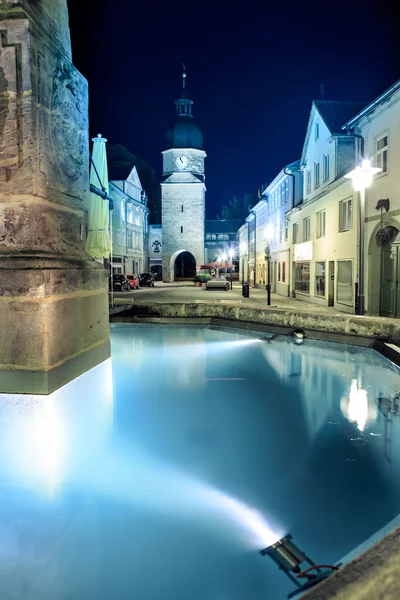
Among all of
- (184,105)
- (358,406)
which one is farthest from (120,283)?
(184,105)

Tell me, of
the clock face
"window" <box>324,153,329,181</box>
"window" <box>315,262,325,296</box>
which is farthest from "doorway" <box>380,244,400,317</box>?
the clock face

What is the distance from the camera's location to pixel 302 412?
4.72 meters

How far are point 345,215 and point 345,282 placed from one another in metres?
2.92

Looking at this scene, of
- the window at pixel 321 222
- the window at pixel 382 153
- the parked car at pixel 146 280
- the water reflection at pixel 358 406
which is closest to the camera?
the water reflection at pixel 358 406

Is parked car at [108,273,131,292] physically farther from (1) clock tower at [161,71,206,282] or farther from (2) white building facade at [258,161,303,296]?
(1) clock tower at [161,71,206,282]

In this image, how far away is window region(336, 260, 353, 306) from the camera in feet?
60.5

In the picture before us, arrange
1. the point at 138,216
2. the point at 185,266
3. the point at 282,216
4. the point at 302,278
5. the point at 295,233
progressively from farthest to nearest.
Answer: the point at 185,266 < the point at 138,216 < the point at 282,216 < the point at 295,233 < the point at 302,278

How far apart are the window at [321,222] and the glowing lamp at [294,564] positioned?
20.8 m

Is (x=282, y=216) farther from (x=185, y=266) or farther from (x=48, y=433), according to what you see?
(x=185, y=266)

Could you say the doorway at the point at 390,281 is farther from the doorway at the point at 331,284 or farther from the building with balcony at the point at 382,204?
the doorway at the point at 331,284

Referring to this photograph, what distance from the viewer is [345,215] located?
19.1 meters

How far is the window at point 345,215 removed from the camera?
18484mm

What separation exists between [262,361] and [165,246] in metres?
57.9

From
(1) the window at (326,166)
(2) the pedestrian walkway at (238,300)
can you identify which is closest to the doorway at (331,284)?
(2) the pedestrian walkway at (238,300)
